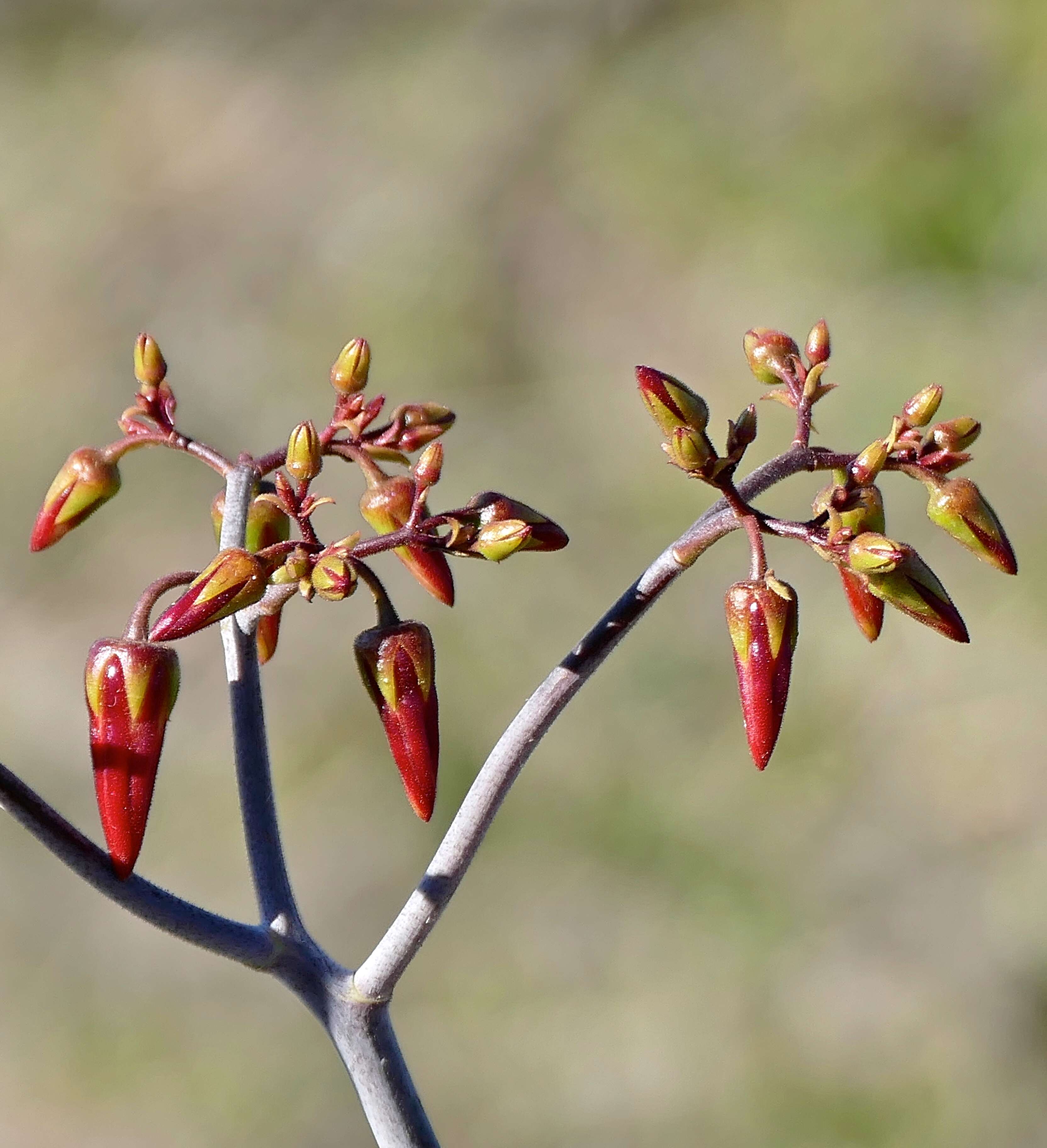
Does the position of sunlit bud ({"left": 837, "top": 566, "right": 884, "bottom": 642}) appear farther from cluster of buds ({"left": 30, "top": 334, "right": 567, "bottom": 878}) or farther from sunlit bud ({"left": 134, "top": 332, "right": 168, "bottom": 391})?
sunlit bud ({"left": 134, "top": 332, "right": 168, "bottom": 391})

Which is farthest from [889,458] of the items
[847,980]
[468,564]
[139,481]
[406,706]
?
[139,481]

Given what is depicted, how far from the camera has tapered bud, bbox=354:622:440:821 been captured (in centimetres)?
140

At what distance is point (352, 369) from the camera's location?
1601 mm

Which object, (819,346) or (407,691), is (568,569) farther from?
(407,691)

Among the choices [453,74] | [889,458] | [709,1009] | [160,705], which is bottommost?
[709,1009]

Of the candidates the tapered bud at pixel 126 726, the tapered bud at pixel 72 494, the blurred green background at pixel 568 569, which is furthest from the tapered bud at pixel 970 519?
the blurred green background at pixel 568 569

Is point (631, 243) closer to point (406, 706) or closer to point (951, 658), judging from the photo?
point (951, 658)

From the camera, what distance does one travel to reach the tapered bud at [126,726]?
137cm

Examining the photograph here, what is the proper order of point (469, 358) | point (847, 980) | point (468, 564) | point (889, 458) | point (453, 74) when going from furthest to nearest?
point (453, 74) < point (469, 358) < point (468, 564) < point (847, 980) < point (889, 458)

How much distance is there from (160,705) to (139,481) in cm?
492

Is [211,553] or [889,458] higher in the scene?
[889,458]

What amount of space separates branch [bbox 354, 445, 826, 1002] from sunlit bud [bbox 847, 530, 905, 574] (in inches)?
3.4

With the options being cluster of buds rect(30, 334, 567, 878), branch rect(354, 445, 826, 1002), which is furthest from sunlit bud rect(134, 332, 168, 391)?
branch rect(354, 445, 826, 1002)

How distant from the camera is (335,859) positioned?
5172 mm
